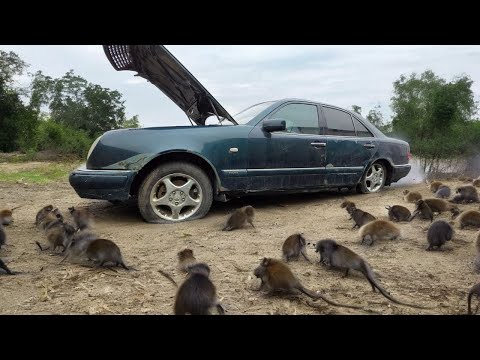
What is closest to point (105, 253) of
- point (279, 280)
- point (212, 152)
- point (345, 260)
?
point (279, 280)

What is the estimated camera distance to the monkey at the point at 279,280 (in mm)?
2965

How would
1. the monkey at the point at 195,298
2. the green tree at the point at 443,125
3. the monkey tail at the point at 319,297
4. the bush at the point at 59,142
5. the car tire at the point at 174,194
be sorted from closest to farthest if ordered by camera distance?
the monkey at the point at 195,298 → the monkey tail at the point at 319,297 → the car tire at the point at 174,194 → the green tree at the point at 443,125 → the bush at the point at 59,142

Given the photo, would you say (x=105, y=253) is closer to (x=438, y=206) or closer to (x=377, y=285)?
(x=377, y=285)

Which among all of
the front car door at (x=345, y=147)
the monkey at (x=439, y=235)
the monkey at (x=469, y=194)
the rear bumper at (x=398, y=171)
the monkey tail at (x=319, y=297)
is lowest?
the monkey tail at (x=319, y=297)

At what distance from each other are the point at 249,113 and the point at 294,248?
3.39m

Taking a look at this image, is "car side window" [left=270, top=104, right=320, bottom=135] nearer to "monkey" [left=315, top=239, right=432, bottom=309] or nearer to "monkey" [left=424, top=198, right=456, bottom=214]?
"monkey" [left=424, top=198, right=456, bottom=214]

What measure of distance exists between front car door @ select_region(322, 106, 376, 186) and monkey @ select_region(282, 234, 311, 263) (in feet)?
10.6

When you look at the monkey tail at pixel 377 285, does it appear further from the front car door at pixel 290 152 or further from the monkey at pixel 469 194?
the monkey at pixel 469 194

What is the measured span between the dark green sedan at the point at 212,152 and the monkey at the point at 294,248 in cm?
205

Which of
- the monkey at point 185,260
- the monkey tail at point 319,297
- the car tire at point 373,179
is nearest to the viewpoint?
the monkey tail at point 319,297

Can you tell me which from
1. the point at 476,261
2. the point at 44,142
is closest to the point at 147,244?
the point at 476,261

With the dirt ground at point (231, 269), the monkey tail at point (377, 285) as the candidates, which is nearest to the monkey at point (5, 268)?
the dirt ground at point (231, 269)

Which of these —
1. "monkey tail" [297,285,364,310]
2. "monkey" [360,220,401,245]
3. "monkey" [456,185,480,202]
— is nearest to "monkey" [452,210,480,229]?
"monkey" [360,220,401,245]

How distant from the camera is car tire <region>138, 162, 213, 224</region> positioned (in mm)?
5480
